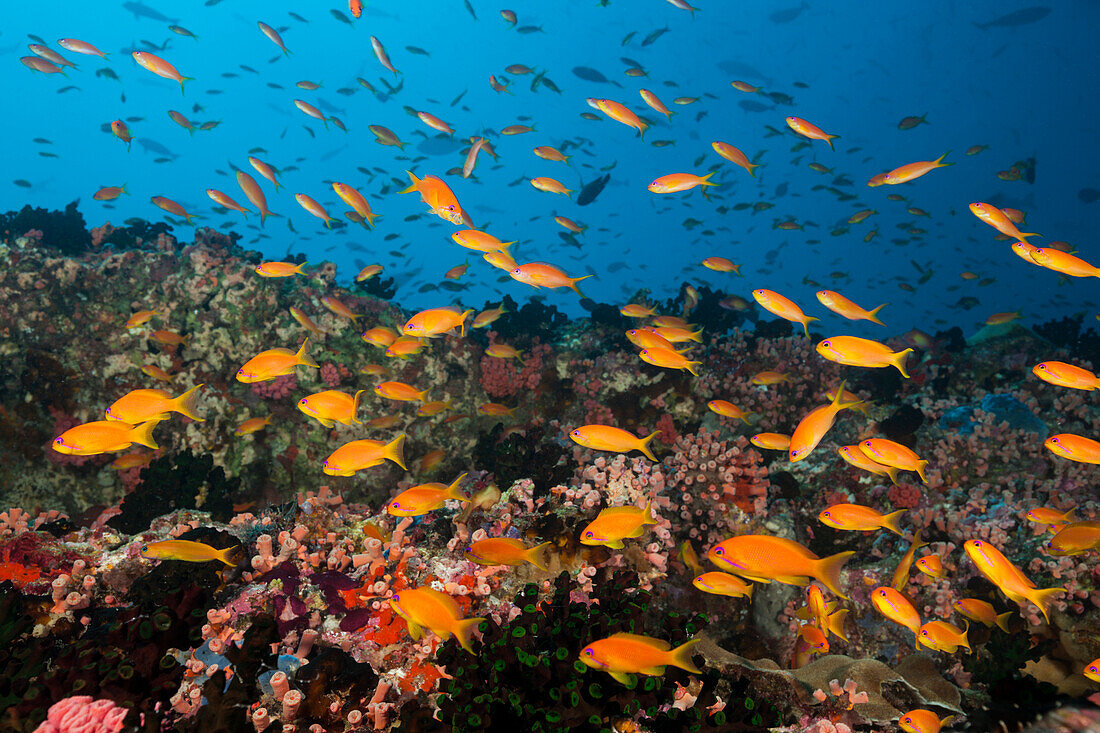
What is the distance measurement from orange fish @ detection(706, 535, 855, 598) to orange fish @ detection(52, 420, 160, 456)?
4066 millimetres

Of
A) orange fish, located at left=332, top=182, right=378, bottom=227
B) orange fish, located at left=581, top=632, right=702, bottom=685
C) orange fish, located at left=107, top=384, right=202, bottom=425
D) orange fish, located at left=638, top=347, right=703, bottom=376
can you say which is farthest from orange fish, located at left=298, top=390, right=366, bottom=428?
orange fish, located at left=332, top=182, right=378, bottom=227

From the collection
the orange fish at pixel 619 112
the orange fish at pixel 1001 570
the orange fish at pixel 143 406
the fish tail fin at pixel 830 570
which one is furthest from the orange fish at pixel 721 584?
the orange fish at pixel 619 112

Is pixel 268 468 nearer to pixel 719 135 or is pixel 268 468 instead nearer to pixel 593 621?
pixel 593 621

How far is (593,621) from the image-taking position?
9.04 feet

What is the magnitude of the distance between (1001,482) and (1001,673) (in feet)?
14.4

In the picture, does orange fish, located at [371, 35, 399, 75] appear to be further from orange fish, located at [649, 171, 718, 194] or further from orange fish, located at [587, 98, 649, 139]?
orange fish, located at [649, 171, 718, 194]

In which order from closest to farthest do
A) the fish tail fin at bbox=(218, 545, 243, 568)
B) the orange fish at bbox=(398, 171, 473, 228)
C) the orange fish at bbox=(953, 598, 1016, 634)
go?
the fish tail fin at bbox=(218, 545, 243, 568), the orange fish at bbox=(953, 598, 1016, 634), the orange fish at bbox=(398, 171, 473, 228)

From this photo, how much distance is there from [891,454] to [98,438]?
636 cm

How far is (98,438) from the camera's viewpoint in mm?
3385

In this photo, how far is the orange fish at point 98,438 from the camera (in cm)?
331

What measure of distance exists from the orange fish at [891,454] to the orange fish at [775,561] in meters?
1.63

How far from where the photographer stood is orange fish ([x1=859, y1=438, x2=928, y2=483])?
12.5ft

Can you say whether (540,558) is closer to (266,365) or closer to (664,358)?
(664,358)

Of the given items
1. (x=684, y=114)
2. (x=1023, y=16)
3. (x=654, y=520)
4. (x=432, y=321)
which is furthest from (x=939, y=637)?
(x=684, y=114)
